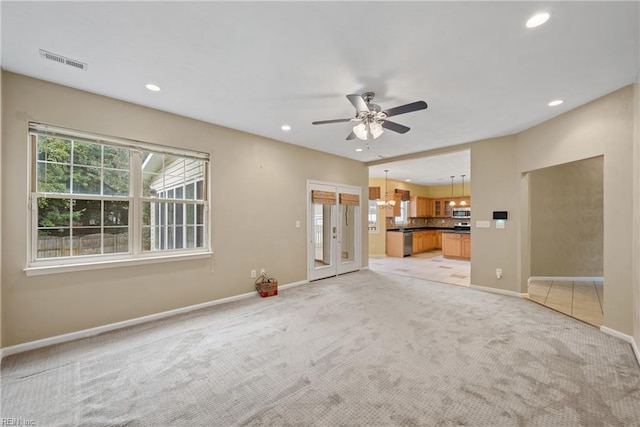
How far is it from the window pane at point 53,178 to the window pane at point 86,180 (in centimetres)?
6

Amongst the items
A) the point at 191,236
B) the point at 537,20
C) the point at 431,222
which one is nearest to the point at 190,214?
the point at 191,236

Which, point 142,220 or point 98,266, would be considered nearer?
point 98,266

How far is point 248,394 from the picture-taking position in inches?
79.4

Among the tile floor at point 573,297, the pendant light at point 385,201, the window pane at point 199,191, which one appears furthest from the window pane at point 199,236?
the pendant light at point 385,201

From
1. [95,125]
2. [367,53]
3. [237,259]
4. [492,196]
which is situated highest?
[367,53]

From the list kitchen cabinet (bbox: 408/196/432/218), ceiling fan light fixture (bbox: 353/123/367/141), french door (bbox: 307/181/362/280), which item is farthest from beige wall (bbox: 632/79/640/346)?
kitchen cabinet (bbox: 408/196/432/218)

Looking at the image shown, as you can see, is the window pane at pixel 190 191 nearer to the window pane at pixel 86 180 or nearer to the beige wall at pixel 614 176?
the window pane at pixel 86 180

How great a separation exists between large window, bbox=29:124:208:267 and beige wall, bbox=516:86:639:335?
525cm

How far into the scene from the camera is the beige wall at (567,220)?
541 centimetres

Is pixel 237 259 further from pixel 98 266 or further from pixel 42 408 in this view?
pixel 42 408

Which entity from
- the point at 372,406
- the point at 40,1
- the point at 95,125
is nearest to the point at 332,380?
the point at 372,406

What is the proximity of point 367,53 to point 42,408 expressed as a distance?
12.3 feet

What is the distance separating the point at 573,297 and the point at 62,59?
298 inches

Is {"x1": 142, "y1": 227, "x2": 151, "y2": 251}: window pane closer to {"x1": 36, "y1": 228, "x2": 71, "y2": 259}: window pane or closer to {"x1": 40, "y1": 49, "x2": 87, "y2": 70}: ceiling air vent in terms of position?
{"x1": 36, "y1": 228, "x2": 71, "y2": 259}: window pane
